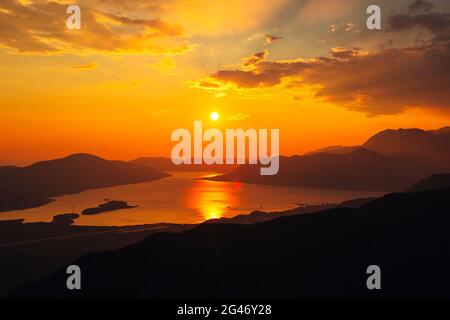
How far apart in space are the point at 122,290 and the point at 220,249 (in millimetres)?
15023

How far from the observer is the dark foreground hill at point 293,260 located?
155ft

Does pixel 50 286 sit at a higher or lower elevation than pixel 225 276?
lower

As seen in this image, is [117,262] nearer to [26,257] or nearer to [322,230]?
[322,230]

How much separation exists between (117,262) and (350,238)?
3505 cm

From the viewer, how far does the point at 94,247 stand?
109m

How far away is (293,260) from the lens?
174 ft

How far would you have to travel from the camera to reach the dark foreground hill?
155ft

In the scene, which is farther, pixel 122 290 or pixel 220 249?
pixel 220 249
